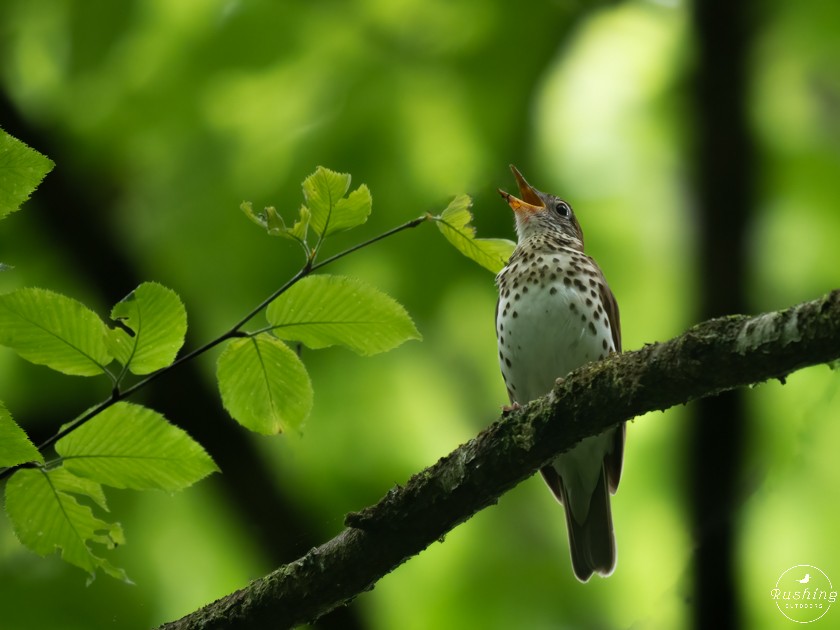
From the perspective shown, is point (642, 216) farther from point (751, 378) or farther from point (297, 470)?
point (751, 378)

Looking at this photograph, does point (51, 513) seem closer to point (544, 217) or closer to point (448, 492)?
point (448, 492)

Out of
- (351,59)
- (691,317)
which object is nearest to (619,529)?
(691,317)

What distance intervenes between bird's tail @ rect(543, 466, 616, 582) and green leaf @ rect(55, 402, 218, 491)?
12.0 ft

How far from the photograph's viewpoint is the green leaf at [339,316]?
2.88m

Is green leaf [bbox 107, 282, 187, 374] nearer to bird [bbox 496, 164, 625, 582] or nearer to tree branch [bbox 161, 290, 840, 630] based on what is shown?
tree branch [bbox 161, 290, 840, 630]

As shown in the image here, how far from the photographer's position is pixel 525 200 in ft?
21.3

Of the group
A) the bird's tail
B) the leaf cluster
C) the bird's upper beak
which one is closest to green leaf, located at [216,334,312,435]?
the leaf cluster

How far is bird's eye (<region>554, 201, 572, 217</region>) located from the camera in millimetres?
6645

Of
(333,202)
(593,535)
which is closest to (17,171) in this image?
(333,202)

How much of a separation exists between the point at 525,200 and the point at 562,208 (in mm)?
347

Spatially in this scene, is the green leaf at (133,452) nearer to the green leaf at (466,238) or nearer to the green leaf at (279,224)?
the green leaf at (279,224)

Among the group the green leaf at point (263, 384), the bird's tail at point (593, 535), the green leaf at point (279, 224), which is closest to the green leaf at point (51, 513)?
the green leaf at point (263, 384)

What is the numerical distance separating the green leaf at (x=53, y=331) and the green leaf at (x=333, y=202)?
675 millimetres

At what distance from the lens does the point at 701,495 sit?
5516mm
